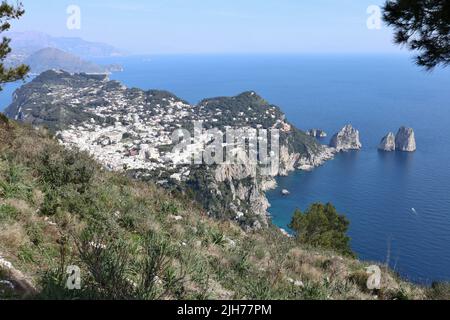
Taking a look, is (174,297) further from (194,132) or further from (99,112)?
(99,112)

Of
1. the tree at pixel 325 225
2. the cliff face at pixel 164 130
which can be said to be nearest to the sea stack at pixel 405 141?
the cliff face at pixel 164 130

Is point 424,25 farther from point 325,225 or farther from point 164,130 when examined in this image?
point 164,130

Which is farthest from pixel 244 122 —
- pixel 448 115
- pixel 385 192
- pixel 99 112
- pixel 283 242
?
pixel 283 242

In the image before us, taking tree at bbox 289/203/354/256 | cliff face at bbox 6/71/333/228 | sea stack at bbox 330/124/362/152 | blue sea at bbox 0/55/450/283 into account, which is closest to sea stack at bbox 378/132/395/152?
blue sea at bbox 0/55/450/283

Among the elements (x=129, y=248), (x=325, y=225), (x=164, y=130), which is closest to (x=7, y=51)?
(x=129, y=248)

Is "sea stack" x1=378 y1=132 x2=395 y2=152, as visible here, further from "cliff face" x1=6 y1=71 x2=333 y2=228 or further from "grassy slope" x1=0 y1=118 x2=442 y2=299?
"grassy slope" x1=0 y1=118 x2=442 y2=299

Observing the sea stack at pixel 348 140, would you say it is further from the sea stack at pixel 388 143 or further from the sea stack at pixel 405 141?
the sea stack at pixel 405 141
